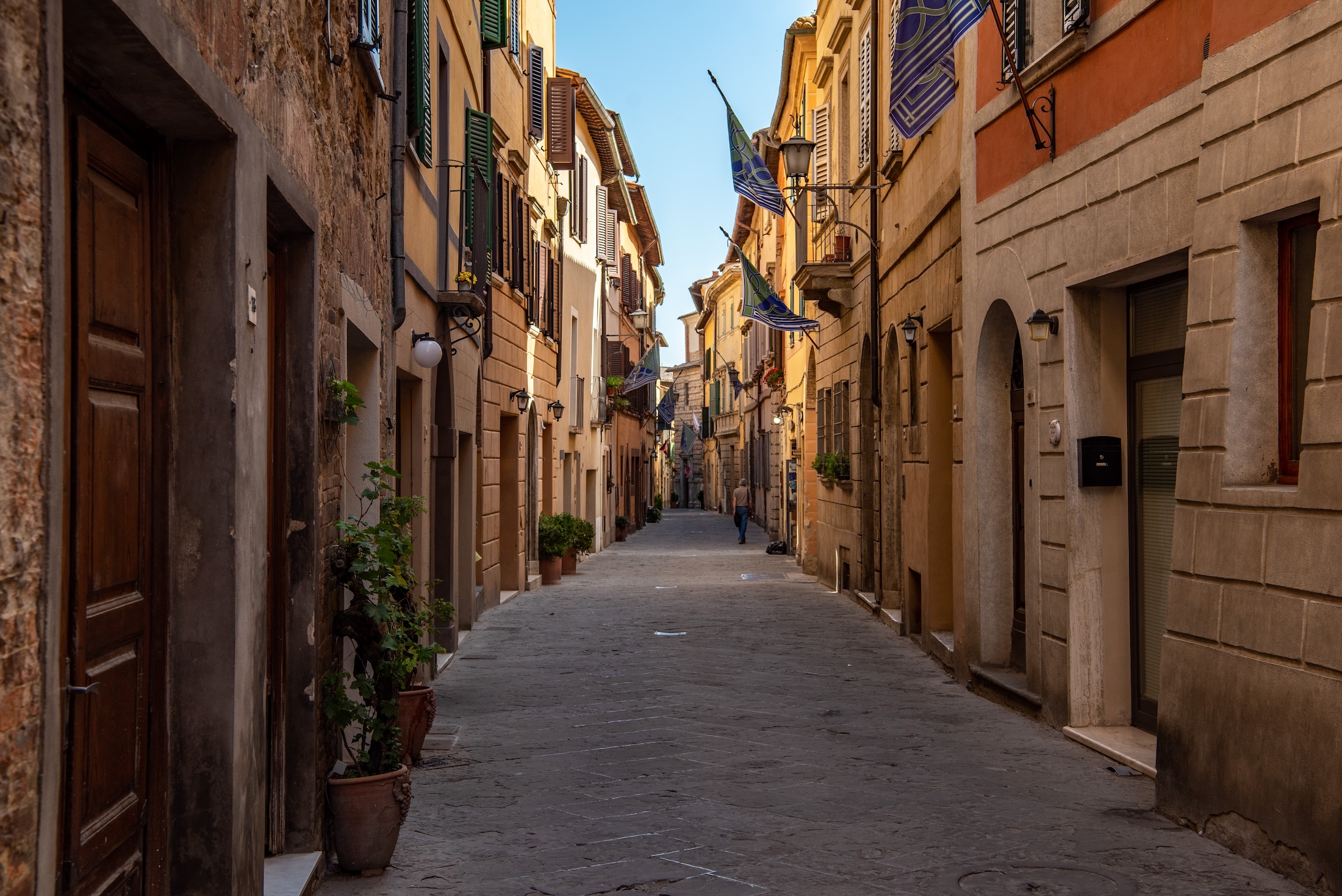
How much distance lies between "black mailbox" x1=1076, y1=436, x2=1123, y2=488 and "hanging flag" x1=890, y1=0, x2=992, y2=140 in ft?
9.31

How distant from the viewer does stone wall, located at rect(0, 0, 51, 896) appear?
2.19 meters

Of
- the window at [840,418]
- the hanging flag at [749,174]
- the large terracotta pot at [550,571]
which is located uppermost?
the hanging flag at [749,174]

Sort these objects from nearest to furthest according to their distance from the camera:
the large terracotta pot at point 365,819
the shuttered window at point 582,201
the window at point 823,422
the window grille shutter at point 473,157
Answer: the large terracotta pot at point 365,819
the window grille shutter at point 473,157
the window at point 823,422
the shuttered window at point 582,201

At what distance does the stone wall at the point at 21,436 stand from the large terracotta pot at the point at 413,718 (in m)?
4.83

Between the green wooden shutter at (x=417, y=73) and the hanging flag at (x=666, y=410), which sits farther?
the hanging flag at (x=666, y=410)

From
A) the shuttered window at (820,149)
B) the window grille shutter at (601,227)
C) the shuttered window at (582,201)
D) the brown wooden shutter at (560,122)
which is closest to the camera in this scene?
the shuttered window at (820,149)

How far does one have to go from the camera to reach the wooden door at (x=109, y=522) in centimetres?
292

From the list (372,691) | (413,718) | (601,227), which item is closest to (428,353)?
(413,718)

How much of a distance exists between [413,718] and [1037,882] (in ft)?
11.6

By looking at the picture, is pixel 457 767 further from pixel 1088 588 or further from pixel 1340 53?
pixel 1340 53

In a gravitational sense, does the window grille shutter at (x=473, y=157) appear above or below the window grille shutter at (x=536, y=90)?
below

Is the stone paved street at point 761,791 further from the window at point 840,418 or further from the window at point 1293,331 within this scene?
the window at point 840,418

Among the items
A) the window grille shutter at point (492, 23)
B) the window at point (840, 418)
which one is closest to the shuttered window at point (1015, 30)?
the window grille shutter at point (492, 23)

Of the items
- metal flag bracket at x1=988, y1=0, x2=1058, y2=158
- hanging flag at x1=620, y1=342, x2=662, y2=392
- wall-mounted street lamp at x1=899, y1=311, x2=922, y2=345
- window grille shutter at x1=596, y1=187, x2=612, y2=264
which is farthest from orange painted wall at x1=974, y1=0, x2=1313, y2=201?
window grille shutter at x1=596, y1=187, x2=612, y2=264
